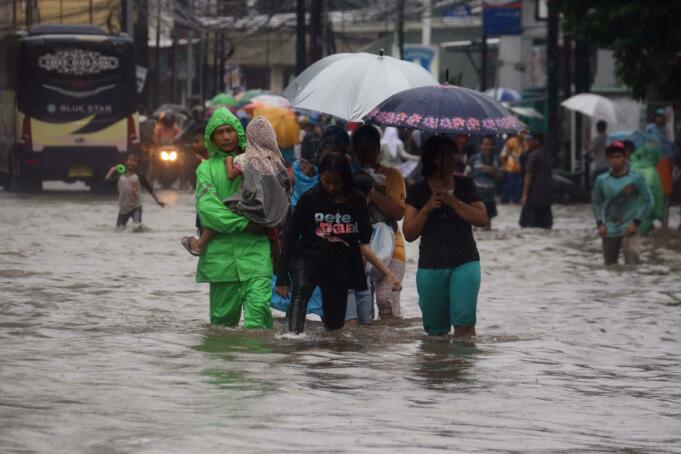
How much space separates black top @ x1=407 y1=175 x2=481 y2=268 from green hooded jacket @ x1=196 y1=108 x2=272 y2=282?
1.04 metres

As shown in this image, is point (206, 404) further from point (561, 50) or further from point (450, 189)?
point (561, 50)

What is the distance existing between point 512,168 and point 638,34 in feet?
34.9

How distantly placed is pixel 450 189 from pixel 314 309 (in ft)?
6.05

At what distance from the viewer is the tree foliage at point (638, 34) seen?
24.1 metres

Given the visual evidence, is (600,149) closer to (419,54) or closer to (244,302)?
(244,302)

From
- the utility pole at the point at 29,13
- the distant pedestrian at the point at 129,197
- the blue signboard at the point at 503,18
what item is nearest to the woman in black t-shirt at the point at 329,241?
the distant pedestrian at the point at 129,197

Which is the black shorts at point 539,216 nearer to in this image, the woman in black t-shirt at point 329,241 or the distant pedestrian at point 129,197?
the distant pedestrian at point 129,197

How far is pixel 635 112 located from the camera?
4672 cm

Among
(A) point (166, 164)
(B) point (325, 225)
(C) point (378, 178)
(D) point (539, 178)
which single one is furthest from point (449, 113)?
(A) point (166, 164)

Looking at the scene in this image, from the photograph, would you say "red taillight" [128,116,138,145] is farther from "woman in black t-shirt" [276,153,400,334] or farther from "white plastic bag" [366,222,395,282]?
"woman in black t-shirt" [276,153,400,334]

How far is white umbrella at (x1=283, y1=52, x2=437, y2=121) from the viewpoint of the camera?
1226 cm

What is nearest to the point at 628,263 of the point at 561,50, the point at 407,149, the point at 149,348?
the point at 149,348

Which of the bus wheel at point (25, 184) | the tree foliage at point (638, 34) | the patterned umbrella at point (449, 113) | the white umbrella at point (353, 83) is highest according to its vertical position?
the tree foliage at point (638, 34)

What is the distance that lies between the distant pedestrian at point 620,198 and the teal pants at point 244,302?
7.80 metres
